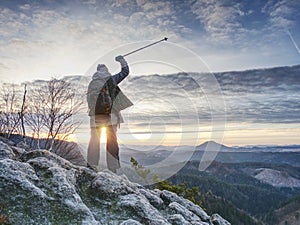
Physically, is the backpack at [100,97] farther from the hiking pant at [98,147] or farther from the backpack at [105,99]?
the hiking pant at [98,147]

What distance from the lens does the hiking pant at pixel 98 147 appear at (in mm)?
12039

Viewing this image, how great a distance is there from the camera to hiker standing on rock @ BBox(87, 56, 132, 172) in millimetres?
11828

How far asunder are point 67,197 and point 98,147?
13.8 feet

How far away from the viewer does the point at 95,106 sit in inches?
467

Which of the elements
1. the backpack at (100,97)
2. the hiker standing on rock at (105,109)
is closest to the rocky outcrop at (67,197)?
the hiker standing on rock at (105,109)

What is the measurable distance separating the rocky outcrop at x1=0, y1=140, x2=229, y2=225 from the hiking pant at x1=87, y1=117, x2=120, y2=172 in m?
1.86

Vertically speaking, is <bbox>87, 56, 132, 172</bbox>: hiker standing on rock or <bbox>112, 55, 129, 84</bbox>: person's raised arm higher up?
<bbox>112, 55, 129, 84</bbox>: person's raised arm

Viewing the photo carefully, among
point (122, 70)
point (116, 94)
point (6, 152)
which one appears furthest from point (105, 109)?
point (6, 152)

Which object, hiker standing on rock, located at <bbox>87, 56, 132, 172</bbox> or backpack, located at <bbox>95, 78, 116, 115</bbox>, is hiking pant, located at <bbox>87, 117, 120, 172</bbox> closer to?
hiker standing on rock, located at <bbox>87, 56, 132, 172</bbox>

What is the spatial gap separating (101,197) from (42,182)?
1765 mm

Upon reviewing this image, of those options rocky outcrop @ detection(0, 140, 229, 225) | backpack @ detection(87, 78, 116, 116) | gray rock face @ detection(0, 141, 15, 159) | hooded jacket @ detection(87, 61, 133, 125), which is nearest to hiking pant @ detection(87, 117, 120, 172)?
hooded jacket @ detection(87, 61, 133, 125)

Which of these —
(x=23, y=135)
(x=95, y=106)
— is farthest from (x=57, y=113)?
(x=95, y=106)

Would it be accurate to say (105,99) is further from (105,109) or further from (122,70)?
(122,70)

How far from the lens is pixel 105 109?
12.0 m
